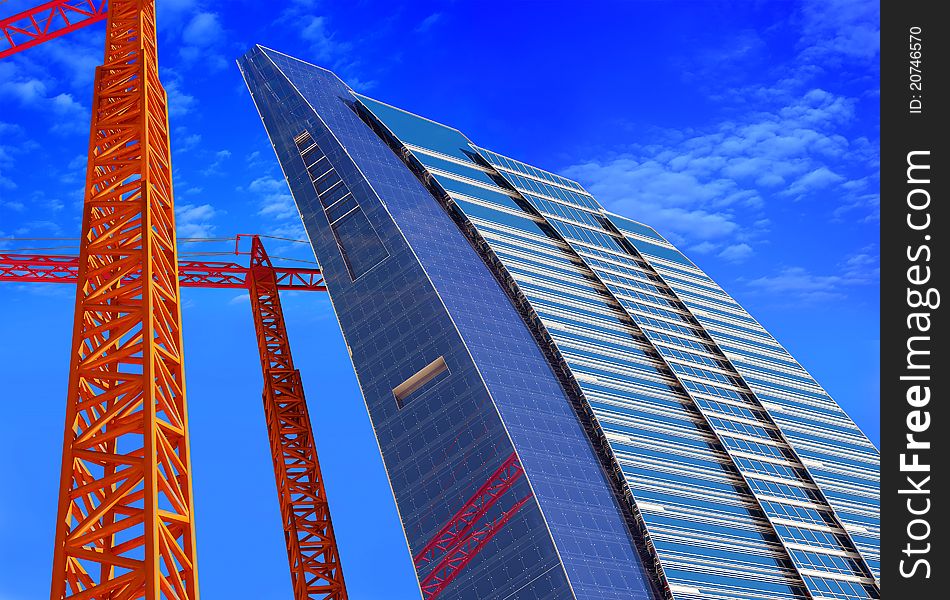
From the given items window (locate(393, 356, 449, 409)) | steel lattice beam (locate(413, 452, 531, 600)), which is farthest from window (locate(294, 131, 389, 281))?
steel lattice beam (locate(413, 452, 531, 600))

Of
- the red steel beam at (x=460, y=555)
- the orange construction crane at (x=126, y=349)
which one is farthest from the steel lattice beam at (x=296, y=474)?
the orange construction crane at (x=126, y=349)

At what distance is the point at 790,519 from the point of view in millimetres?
123125

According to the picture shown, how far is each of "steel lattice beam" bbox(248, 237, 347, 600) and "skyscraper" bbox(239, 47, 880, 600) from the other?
11.6 metres

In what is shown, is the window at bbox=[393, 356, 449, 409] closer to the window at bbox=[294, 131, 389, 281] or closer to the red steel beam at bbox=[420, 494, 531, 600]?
the window at bbox=[294, 131, 389, 281]

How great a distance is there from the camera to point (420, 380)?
113m

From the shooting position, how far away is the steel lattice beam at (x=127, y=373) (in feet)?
123

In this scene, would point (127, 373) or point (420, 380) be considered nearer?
point (127, 373)

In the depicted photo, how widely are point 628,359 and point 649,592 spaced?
126ft

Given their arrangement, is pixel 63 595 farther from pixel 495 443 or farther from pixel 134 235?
pixel 495 443

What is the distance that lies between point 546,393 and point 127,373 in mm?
77446

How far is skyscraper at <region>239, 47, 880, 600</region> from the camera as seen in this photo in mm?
101875

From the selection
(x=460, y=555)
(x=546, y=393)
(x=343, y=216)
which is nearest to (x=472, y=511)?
(x=460, y=555)

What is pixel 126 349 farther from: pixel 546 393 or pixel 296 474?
pixel 546 393

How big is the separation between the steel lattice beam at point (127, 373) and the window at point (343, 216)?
67.1 m
